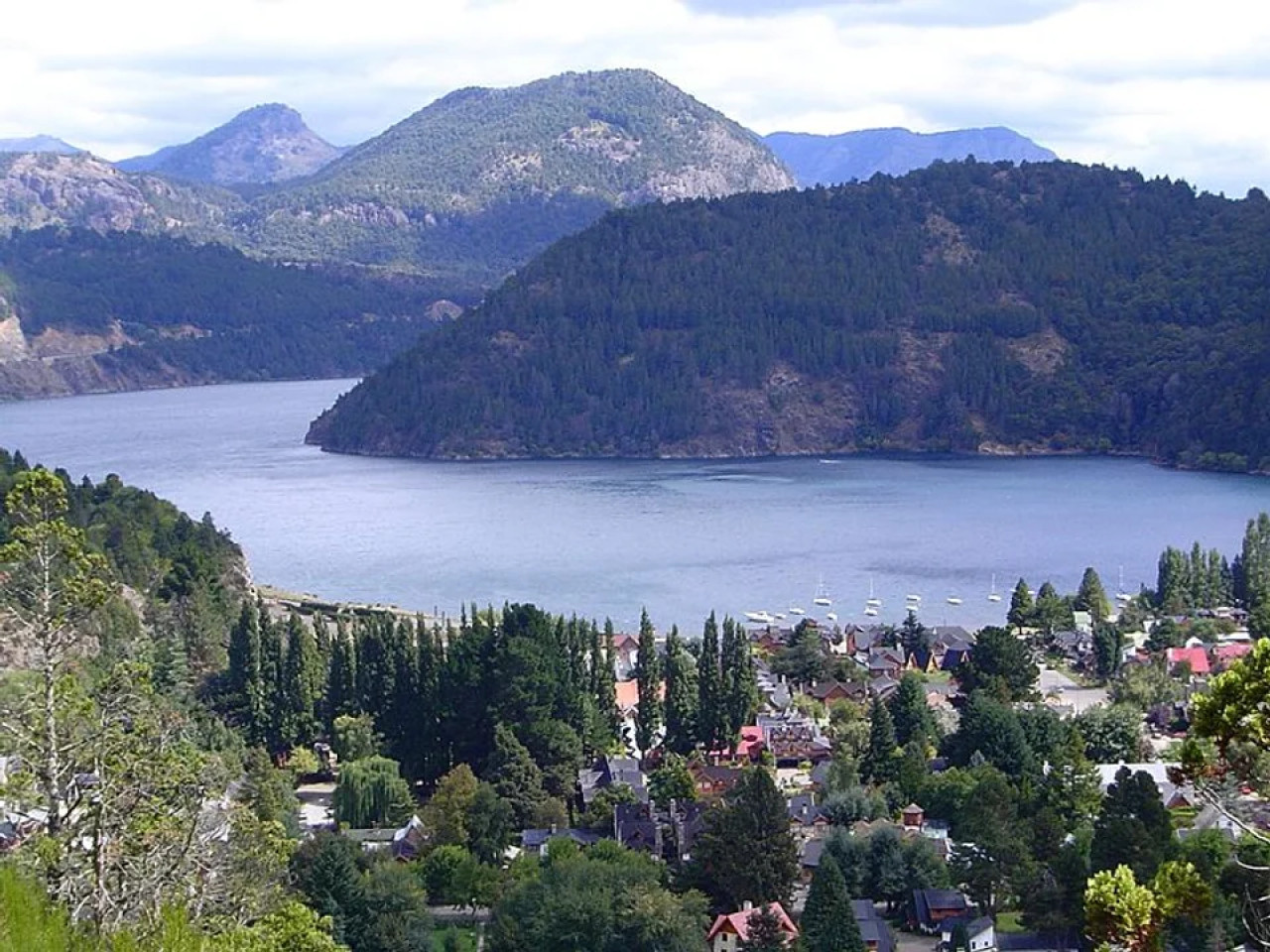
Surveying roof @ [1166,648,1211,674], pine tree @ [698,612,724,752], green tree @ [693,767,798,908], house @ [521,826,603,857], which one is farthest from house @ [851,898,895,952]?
roof @ [1166,648,1211,674]

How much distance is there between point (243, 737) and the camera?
29.7 metres

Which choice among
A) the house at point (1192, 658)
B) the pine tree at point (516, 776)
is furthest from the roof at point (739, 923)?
the house at point (1192, 658)

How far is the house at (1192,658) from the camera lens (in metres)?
36.4

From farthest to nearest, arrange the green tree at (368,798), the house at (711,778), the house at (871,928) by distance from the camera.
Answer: the house at (711,778), the green tree at (368,798), the house at (871,928)

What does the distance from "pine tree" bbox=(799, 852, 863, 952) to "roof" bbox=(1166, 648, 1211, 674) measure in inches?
676

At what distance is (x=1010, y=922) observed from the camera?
2256cm

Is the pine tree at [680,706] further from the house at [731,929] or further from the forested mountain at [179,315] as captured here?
the forested mountain at [179,315]

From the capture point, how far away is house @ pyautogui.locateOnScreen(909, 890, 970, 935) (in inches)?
891

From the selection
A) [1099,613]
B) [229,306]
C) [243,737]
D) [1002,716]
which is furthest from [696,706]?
[229,306]

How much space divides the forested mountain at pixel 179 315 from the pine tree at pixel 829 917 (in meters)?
122

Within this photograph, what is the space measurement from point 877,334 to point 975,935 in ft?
263

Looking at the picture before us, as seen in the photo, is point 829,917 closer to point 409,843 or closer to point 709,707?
point 409,843

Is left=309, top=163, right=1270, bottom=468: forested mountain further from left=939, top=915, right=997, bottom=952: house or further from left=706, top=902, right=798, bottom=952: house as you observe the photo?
left=706, top=902, right=798, bottom=952: house

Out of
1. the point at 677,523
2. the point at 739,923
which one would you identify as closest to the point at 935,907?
the point at 739,923
